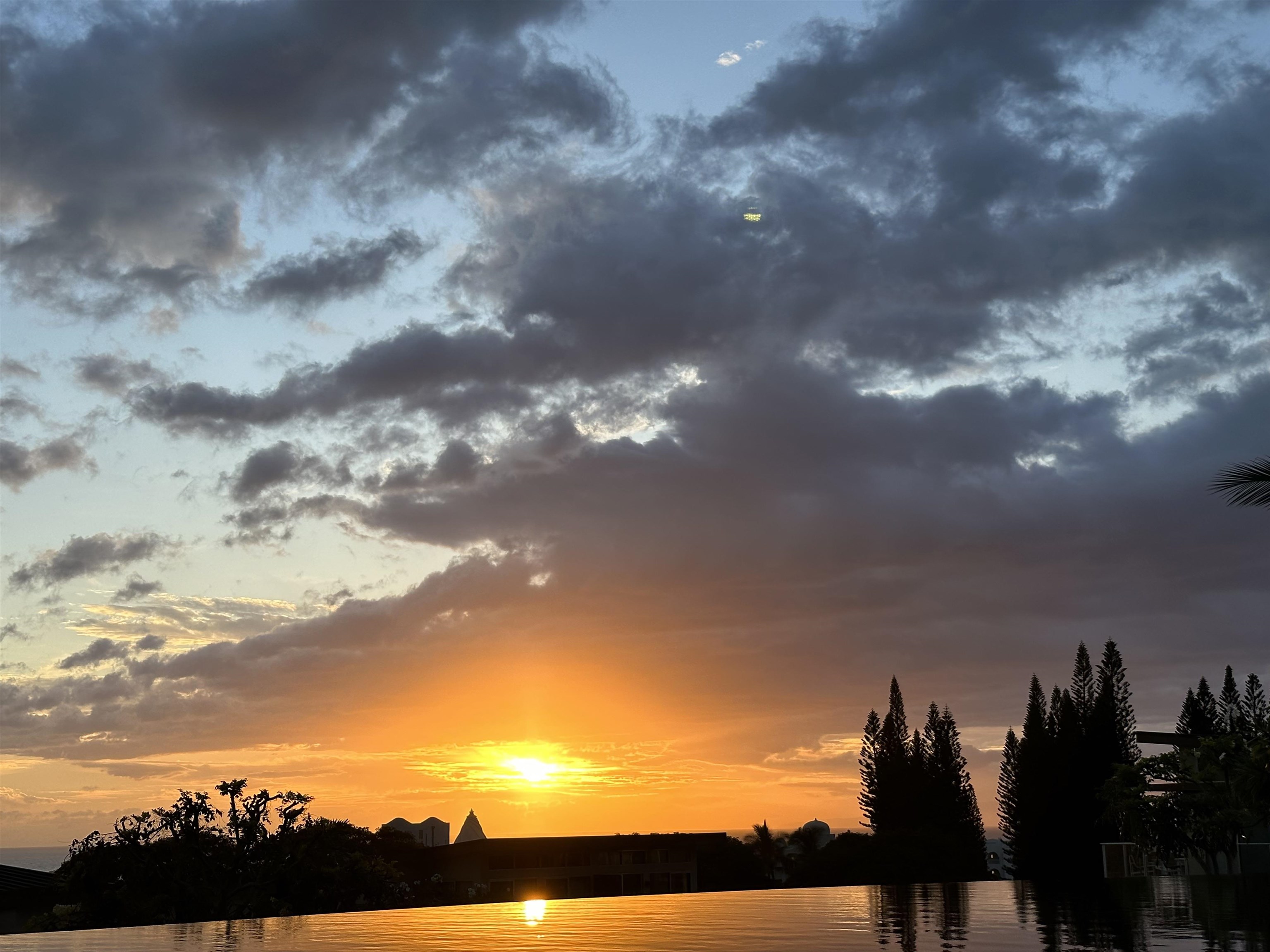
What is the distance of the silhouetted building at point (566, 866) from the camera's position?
6250 centimetres

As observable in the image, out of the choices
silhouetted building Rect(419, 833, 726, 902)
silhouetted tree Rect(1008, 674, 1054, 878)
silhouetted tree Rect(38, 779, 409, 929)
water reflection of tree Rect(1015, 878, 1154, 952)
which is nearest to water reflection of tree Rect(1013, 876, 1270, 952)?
water reflection of tree Rect(1015, 878, 1154, 952)

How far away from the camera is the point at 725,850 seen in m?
81.8

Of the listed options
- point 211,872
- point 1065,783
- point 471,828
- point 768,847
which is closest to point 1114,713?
point 1065,783

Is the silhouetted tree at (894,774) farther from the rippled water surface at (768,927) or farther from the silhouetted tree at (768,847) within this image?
the rippled water surface at (768,927)

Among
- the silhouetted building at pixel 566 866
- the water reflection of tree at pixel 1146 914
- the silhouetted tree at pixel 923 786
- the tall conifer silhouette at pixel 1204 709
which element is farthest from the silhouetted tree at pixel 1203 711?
the water reflection of tree at pixel 1146 914

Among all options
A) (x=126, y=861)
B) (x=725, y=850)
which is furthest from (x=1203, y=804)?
(x=725, y=850)

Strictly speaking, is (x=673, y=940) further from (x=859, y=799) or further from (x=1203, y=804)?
(x=859, y=799)

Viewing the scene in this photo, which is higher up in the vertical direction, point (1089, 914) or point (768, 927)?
point (768, 927)

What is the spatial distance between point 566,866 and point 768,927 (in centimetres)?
5264

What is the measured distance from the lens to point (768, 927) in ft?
50.1

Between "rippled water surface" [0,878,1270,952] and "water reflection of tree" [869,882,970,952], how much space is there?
57mm

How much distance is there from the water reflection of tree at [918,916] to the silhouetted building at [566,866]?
3701 cm

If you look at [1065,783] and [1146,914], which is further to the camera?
[1065,783]

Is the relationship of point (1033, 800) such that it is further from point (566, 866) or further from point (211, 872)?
point (211, 872)
